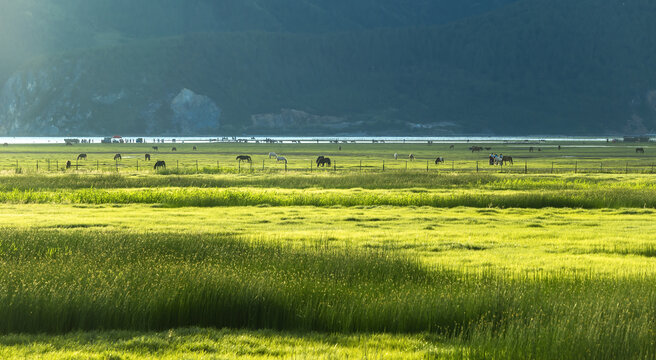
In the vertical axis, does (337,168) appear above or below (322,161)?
below

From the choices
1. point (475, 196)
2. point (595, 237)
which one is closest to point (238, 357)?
point (595, 237)

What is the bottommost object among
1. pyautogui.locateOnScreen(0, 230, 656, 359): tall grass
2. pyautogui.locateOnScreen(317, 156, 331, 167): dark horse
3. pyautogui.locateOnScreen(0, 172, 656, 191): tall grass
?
pyautogui.locateOnScreen(0, 230, 656, 359): tall grass

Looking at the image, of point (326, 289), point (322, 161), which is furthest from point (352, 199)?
point (322, 161)

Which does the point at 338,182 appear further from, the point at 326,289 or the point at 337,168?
the point at 326,289

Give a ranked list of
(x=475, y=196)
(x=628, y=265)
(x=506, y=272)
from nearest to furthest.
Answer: (x=506, y=272) → (x=628, y=265) → (x=475, y=196)

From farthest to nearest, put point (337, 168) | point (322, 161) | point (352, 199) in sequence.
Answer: point (322, 161) → point (337, 168) → point (352, 199)

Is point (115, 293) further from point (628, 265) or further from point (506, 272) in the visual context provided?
point (628, 265)

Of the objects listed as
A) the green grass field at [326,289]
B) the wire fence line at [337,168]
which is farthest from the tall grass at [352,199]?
the wire fence line at [337,168]

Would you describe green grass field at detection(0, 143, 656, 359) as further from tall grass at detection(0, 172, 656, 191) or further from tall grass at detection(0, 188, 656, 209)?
tall grass at detection(0, 172, 656, 191)

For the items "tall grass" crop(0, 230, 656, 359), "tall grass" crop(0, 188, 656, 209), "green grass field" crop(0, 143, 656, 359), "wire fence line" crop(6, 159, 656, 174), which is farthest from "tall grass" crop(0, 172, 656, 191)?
"tall grass" crop(0, 230, 656, 359)

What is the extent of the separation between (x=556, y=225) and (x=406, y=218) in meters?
6.98

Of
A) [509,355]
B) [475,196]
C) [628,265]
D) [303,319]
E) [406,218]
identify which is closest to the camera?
[509,355]

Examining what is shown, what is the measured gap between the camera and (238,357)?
44.1 feet

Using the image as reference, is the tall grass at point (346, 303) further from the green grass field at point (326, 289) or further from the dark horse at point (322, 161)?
the dark horse at point (322, 161)
